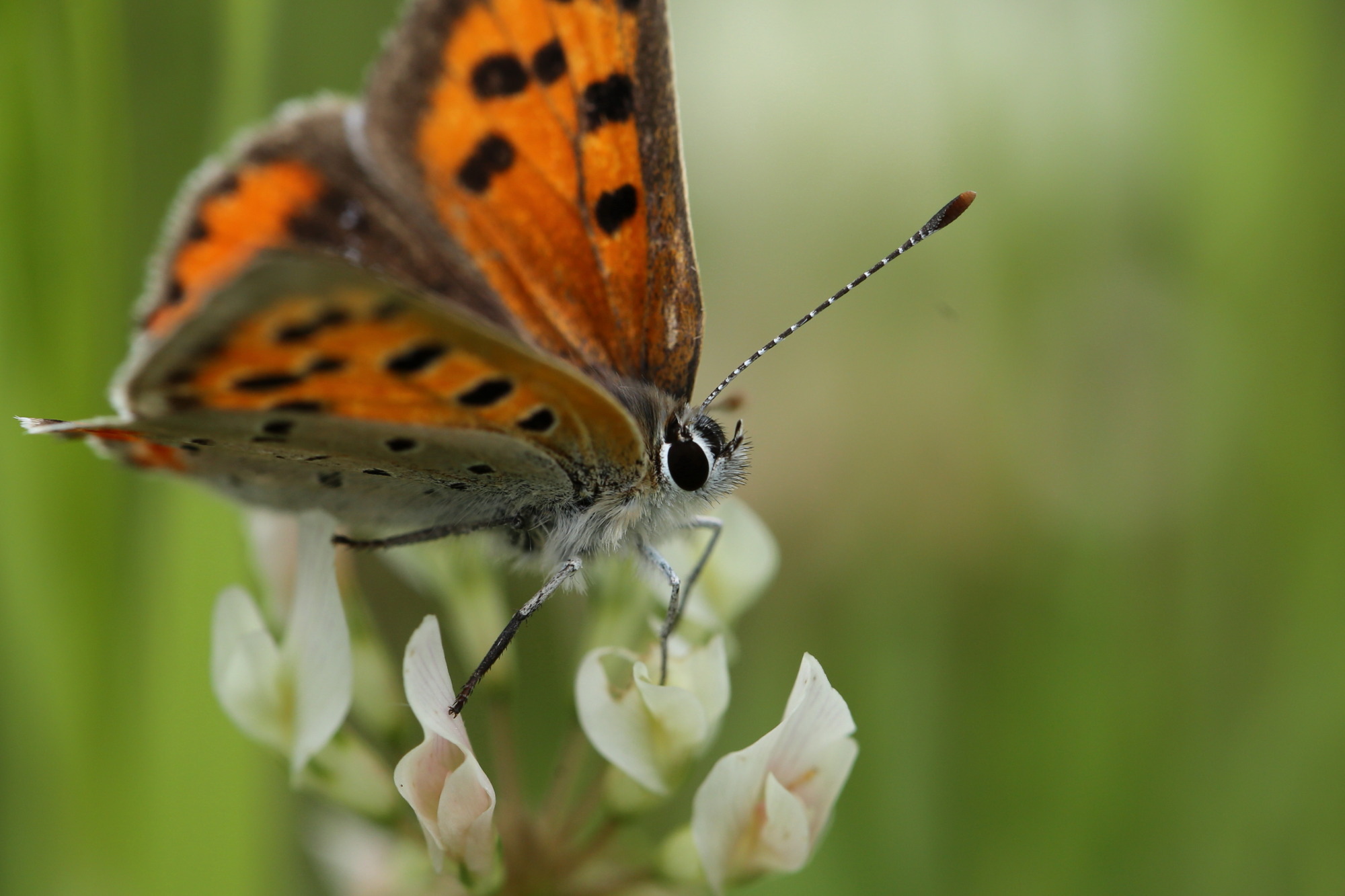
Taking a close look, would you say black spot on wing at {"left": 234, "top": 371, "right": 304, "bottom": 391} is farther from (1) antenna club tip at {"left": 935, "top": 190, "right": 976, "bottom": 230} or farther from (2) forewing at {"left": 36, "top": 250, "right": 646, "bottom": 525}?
(1) antenna club tip at {"left": 935, "top": 190, "right": 976, "bottom": 230}

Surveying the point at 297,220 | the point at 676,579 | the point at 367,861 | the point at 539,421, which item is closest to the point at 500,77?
the point at 297,220

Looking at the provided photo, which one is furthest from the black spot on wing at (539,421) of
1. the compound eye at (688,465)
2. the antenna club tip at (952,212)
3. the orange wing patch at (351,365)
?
the antenna club tip at (952,212)

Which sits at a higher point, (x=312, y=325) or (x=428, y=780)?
(x=312, y=325)

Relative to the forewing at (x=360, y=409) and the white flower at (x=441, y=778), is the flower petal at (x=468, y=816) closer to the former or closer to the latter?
the white flower at (x=441, y=778)

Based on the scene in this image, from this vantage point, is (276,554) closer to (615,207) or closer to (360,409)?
(360,409)

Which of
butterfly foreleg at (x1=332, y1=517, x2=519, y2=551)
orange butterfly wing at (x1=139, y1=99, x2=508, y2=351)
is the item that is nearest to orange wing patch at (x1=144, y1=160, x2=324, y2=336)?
orange butterfly wing at (x1=139, y1=99, x2=508, y2=351)
